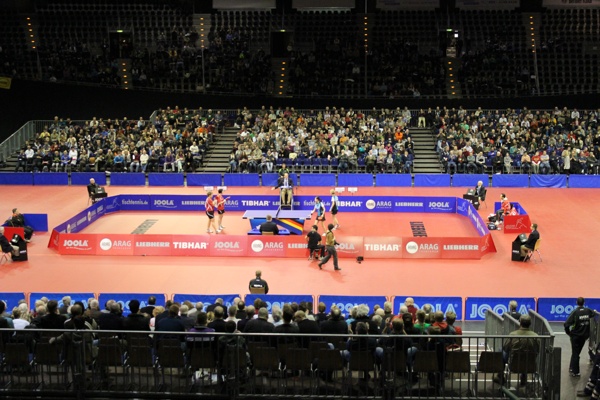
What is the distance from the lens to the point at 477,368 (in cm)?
1127

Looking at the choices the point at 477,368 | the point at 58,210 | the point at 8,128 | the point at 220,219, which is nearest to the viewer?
the point at 477,368

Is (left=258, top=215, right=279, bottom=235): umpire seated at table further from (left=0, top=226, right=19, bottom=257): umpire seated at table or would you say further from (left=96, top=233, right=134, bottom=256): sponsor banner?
(left=0, top=226, right=19, bottom=257): umpire seated at table

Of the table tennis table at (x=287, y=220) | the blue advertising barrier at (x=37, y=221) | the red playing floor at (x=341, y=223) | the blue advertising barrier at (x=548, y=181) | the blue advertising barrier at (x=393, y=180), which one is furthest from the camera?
the blue advertising barrier at (x=393, y=180)

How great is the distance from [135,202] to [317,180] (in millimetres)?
9795

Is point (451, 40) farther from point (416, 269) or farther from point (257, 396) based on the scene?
point (257, 396)

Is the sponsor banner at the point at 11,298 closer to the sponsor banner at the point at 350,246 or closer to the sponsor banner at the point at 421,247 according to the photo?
the sponsor banner at the point at 350,246

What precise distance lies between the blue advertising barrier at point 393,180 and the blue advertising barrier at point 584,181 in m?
7.94

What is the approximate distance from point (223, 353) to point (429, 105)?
35.1 m

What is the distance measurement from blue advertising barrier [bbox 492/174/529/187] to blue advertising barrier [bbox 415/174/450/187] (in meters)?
2.36

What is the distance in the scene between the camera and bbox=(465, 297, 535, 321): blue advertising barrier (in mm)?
16984

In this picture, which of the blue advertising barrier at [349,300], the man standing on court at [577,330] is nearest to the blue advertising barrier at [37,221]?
the blue advertising barrier at [349,300]

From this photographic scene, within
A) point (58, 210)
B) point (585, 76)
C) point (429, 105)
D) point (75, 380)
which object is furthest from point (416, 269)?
point (585, 76)

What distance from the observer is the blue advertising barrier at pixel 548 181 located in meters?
36.0

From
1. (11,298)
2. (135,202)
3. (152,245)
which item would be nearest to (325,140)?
(135,202)
